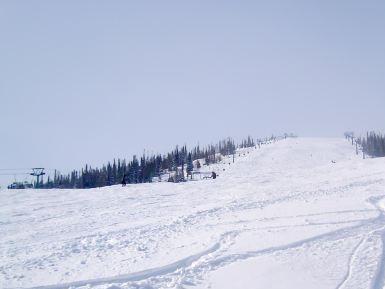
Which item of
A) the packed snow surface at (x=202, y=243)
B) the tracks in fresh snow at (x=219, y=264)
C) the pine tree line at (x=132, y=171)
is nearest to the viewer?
the tracks in fresh snow at (x=219, y=264)

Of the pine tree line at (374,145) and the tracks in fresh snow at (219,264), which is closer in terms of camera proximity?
the tracks in fresh snow at (219,264)

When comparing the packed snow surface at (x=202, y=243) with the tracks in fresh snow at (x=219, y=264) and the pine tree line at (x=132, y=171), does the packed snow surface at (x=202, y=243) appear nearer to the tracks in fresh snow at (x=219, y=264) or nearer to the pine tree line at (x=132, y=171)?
the tracks in fresh snow at (x=219, y=264)

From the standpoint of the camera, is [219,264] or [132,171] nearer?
[219,264]

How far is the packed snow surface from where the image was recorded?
960 cm

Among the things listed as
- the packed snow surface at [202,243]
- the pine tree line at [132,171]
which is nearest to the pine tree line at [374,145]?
the pine tree line at [132,171]

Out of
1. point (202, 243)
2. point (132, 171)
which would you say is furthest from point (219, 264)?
point (132, 171)

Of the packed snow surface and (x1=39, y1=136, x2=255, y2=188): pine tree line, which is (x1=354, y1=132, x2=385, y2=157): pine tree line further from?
the packed snow surface

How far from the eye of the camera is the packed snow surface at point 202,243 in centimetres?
960

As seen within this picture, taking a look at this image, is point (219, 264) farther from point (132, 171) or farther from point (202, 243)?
point (132, 171)

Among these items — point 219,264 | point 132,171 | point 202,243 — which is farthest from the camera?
point 132,171

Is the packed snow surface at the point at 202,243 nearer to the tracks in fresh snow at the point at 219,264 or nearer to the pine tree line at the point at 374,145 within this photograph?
the tracks in fresh snow at the point at 219,264

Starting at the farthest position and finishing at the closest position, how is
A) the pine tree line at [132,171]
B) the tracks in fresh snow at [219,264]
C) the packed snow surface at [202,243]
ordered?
the pine tree line at [132,171], the packed snow surface at [202,243], the tracks in fresh snow at [219,264]

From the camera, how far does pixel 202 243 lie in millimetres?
12742

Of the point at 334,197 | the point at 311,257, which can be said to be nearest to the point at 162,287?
the point at 311,257
